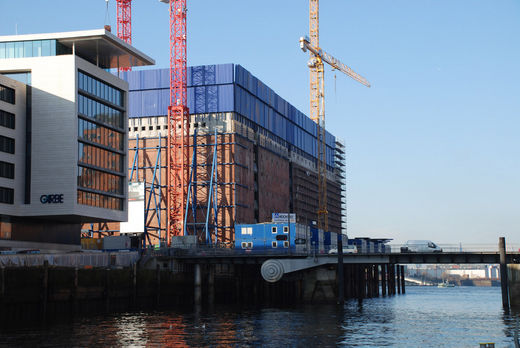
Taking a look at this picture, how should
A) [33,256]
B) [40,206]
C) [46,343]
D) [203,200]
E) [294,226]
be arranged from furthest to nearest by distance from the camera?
[203,200]
[294,226]
[40,206]
[33,256]
[46,343]

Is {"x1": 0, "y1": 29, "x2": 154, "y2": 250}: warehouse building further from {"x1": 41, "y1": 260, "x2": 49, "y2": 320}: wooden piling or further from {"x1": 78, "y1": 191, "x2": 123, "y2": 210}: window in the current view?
{"x1": 41, "y1": 260, "x2": 49, "y2": 320}: wooden piling

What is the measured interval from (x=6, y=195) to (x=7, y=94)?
1363 cm

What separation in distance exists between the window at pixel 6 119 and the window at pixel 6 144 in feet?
5.76

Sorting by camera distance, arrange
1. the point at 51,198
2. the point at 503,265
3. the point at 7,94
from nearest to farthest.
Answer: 1. the point at 503,265
2. the point at 7,94
3. the point at 51,198

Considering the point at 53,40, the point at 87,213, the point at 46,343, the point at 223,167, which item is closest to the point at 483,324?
the point at 46,343

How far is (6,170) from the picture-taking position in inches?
4146

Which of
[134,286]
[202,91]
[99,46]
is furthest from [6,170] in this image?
[202,91]

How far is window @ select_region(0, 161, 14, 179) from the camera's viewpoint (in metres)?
104

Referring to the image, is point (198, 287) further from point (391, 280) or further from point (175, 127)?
point (391, 280)

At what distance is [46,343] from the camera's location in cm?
5688

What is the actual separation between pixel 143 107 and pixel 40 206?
67563 millimetres

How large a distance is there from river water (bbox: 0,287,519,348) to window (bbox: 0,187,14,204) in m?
29.5

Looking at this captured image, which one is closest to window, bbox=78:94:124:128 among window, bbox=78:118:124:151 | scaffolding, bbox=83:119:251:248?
window, bbox=78:118:124:151

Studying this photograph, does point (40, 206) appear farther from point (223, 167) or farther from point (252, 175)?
point (252, 175)
